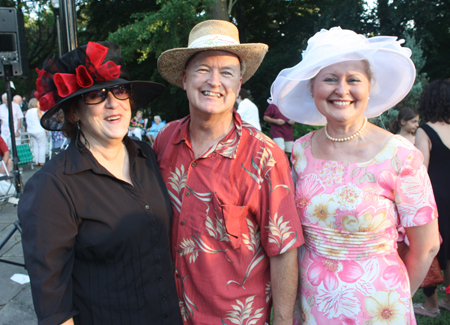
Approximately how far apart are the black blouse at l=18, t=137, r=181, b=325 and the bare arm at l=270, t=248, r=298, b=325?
19.9 inches

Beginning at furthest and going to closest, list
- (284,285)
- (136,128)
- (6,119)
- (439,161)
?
(136,128) < (6,119) < (439,161) < (284,285)

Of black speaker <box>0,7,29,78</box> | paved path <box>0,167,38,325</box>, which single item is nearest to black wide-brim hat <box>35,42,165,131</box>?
paved path <box>0,167,38,325</box>

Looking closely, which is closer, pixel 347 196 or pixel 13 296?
pixel 347 196

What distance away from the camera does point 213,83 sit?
176 centimetres

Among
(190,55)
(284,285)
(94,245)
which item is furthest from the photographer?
(190,55)

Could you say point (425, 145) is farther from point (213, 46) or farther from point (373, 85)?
point (213, 46)

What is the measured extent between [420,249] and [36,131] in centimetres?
1044

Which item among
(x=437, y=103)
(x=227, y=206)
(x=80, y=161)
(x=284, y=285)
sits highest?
(x=437, y=103)

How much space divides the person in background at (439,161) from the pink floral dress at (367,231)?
174cm

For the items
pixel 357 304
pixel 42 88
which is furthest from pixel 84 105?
pixel 357 304

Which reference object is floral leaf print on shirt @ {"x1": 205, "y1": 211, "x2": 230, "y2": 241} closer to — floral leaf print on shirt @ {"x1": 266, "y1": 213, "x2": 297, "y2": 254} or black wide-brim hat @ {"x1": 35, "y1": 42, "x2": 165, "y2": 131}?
floral leaf print on shirt @ {"x1": 266, "y1": 213, "x2": 297, "y2": 254}

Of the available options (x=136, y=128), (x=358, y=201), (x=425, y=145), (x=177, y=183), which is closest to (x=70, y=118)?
(x=177, y=183)

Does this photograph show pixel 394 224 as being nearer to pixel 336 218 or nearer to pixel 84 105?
pixel 336 218

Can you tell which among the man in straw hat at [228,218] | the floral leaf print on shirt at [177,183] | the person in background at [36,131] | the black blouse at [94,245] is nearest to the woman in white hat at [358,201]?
the man in straw hat at [228,218]
